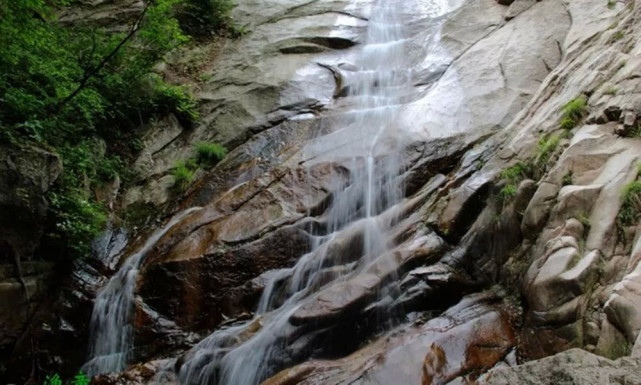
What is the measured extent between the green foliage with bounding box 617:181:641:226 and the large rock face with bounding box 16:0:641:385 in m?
0.07

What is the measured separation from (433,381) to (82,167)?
7125 millimetres

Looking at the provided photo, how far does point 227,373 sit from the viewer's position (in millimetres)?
5766

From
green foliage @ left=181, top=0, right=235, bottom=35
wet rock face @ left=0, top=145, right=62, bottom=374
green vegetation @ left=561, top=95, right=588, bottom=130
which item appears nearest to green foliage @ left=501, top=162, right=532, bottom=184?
green vegetation @ left=561, top=95, right=588, bottom=130

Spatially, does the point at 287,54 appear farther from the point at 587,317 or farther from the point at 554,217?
the point at 587,317

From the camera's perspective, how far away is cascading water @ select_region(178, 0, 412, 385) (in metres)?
5.79

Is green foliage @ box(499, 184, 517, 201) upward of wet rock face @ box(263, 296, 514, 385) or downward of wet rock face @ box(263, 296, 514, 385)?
upward

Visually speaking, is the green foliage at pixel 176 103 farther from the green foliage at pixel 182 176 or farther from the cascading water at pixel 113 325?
the cascading water at pixel 113 325

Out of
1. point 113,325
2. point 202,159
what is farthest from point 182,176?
point 113,325

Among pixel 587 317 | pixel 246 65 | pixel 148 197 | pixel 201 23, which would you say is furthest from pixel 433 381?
pixel 201 23

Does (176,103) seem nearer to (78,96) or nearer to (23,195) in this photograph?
(78,96)

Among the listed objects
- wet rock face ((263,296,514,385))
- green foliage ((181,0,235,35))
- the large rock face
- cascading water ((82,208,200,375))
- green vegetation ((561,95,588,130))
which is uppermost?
green foliage ((181,0,235,35))

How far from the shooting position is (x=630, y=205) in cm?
425

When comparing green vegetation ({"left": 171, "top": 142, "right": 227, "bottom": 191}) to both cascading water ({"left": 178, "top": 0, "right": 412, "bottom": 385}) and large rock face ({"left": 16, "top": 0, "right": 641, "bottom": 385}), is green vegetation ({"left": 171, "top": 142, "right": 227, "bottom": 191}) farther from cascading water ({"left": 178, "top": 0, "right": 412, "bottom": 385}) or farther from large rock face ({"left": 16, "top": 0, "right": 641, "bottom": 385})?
cascading water ({"left": 178, "top": 0, "right": 412, "bottom": 385})

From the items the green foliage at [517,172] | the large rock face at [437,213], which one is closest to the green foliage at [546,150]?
the large rock face at [437,213]
